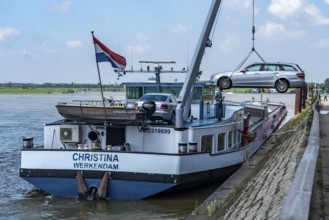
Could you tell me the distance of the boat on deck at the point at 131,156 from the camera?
14711 millimetres

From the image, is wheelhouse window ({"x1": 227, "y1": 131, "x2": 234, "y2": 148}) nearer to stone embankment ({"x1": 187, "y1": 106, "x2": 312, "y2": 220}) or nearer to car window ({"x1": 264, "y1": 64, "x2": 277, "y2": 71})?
stone embankment ({"x1": 187, "y1": 106, "x2": 312, "y2": 220})

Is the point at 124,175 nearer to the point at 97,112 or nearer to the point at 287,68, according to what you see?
the point at 97,112

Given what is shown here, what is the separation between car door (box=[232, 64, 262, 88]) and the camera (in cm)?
2298

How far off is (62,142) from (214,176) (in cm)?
515

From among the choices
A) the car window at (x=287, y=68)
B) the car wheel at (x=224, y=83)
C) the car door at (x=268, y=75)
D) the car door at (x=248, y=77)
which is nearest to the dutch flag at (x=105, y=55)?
the car wheel at (x=224, y=83)

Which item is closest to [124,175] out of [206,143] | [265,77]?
[206,143]

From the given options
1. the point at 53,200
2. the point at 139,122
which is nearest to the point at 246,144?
the point at 139,122

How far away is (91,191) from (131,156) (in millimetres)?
1702

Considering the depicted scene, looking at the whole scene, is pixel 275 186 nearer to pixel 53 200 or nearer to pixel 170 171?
pixel 170 171

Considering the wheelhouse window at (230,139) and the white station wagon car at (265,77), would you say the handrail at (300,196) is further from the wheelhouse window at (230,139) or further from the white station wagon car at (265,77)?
the white station wagon car at (265,77)

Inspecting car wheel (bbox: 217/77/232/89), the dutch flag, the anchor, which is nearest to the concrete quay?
the anchor

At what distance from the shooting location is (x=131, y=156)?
14.7 meters

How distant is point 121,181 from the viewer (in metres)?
14.9

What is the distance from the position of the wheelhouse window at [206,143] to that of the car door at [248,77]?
6398 mm
